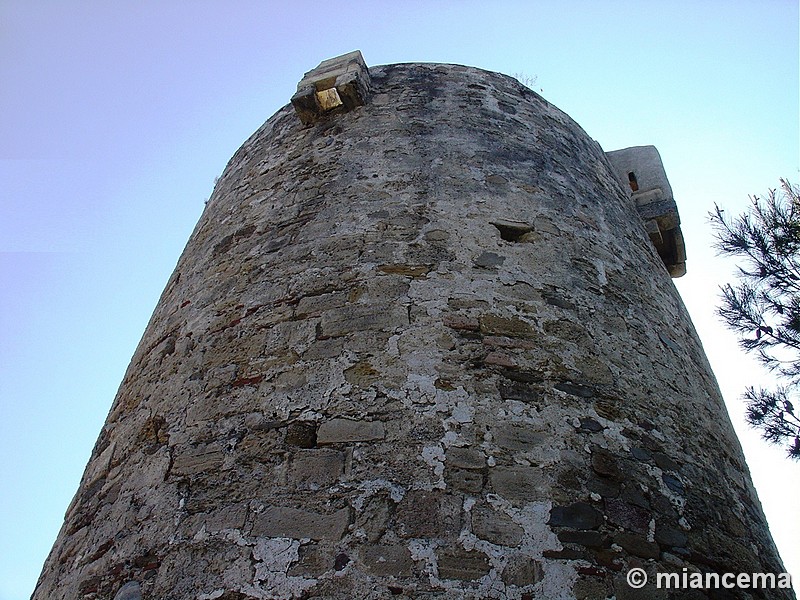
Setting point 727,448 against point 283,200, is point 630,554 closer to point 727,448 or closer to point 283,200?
point 727,448

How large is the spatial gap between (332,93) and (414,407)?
7.65ft

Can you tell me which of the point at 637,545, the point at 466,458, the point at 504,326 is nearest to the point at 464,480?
the point at 466,458

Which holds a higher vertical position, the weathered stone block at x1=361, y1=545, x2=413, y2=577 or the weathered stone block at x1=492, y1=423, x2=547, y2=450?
the weathered stone block at x1=492, y1=423, x2=547, y2=450

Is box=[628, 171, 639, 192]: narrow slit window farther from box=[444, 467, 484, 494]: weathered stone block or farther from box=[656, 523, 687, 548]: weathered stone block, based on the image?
box=[444, 467, 484, 494]: weathered stone block

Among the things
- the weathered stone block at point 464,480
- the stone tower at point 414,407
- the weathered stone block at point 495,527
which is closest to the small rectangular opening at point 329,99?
the stone tower at point 414,407

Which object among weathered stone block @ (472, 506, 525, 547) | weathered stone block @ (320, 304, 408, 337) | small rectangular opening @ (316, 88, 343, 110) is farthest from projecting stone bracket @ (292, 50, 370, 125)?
weathered stone block @ (472, 506, 525, 547)

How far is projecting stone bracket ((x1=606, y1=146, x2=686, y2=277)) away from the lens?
15.6ft

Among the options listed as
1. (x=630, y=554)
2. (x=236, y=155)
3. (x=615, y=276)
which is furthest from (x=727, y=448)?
(x=236, y=155)

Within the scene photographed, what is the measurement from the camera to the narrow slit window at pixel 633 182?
5086 millimetres

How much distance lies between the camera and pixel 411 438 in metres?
2.34

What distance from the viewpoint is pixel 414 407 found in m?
2.43

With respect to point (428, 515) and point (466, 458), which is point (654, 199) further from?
point (428, 515)

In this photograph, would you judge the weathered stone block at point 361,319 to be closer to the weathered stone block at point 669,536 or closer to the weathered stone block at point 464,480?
the weathered stone block at point 464,480

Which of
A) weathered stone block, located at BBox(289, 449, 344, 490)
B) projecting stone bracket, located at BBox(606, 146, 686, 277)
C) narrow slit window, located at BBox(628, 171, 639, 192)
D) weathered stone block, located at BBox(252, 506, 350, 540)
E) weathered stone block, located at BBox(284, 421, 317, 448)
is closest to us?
weathered stone block, located at BBox(252, 506, 350, 540)
